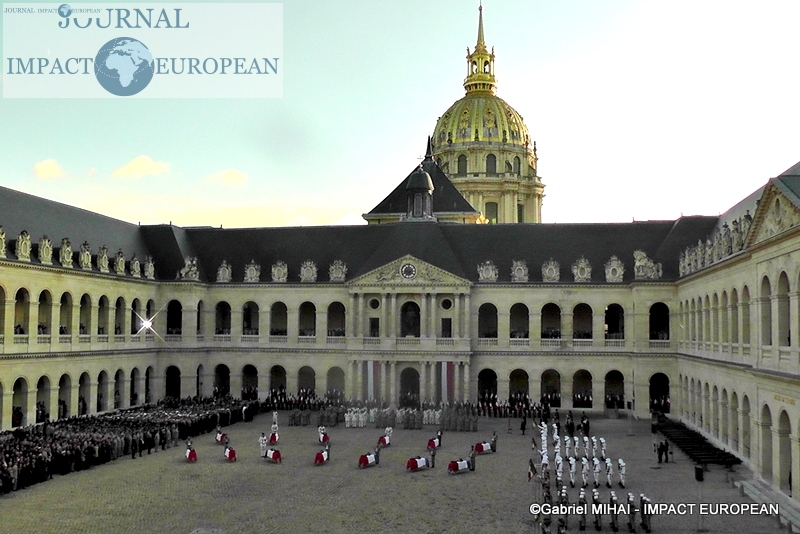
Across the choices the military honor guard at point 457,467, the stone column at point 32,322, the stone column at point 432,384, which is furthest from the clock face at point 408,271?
the military honor guard at point 457,467

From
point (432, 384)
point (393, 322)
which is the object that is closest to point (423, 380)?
point (432, 384)

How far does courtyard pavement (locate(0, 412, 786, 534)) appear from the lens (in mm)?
32844

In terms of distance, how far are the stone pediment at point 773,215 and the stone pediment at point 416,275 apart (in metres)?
34.3

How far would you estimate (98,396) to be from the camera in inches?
2667

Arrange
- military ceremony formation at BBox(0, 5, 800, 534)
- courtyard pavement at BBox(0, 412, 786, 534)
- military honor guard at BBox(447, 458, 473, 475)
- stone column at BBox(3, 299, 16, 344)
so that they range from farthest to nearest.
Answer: stone column at BBox(3, 299, 16, 344), military honor guard at BBox(447, 458, 473, 475), military ceremony formation at BBox(0, 5, 800, 534), courtyard pavement at BBox(0, 412, 786, 534)

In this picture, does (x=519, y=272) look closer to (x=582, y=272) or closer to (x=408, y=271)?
(x=582, y=272)

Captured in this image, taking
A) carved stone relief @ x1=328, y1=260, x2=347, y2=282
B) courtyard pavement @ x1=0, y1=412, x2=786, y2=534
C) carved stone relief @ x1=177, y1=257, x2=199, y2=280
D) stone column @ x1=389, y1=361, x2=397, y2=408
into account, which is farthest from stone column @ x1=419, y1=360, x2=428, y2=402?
carved stone relief @ x1=177, y1=257, x2=199, y2=280

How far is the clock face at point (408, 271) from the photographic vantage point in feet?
239

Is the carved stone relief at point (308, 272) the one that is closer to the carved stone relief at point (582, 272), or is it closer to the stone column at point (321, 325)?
the stone column at point (321, 325)

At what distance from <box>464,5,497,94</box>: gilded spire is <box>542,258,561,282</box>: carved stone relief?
7691 cm

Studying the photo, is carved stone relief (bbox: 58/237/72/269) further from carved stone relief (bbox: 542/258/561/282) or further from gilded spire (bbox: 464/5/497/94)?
gilded spire (bbox: 464/5/497/94)

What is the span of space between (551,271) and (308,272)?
2175 cm

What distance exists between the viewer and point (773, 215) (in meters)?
36.8

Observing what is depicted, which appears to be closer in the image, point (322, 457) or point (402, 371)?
point (322, 457)
